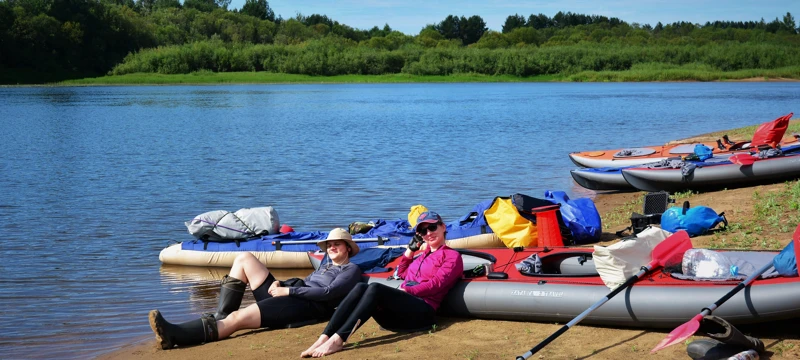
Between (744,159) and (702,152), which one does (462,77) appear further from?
(744,159)

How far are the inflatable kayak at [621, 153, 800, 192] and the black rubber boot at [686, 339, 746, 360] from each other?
7964mm

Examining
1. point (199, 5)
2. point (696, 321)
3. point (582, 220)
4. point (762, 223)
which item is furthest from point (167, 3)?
point (696, 321)

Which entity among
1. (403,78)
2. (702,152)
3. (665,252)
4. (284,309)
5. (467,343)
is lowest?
(403,78)

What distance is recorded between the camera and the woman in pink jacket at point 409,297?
6.30 metres

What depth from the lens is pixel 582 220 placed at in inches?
394

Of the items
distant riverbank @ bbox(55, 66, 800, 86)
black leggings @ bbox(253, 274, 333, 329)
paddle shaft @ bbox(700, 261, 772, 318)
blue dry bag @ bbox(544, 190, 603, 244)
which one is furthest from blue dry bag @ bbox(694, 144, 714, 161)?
distant riverbank @ bbox(55, 66, 800, 86)

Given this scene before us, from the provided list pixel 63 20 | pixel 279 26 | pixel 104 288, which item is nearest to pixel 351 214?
pixel 104 288

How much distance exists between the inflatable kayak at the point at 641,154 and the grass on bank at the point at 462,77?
65.4 metres

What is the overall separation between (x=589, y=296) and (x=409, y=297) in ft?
4.53

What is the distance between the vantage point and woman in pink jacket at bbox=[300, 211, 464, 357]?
6.30m

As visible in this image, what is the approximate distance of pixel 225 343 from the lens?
688cm

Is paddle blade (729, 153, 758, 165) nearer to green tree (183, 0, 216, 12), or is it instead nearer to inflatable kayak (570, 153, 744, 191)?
inflatable kayak (570, 153, 744, 191)

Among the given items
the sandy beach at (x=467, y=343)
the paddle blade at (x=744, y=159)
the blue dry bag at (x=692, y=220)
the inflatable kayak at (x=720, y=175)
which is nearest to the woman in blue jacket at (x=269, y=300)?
the sandy beach at (x=467, y=343)

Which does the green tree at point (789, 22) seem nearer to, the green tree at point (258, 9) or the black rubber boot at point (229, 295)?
the green tree at point (258, 9)
